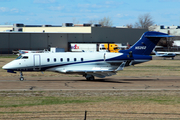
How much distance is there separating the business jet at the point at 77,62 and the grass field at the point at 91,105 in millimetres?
6497

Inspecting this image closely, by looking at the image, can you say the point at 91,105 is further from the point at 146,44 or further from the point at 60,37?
the point at 60,37

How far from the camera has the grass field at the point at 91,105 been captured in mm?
14000

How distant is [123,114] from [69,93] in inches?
297

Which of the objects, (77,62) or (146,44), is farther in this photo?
(146,44)

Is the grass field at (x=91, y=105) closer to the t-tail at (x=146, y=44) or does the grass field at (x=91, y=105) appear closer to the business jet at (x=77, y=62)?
the business jet at (x=77, y=62)

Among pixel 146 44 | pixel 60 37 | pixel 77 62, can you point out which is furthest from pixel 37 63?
pixel 60 37

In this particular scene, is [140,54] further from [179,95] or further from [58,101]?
[58,101]

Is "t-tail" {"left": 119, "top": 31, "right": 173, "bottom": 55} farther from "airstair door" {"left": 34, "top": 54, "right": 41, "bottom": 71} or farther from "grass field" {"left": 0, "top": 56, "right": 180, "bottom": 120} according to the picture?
"airstair door" {"left": 34, "top": 54, "right": 41, "bottom": 71}

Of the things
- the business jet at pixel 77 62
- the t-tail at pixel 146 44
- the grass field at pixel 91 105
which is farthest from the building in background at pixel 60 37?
the grass field at pixel 91 105

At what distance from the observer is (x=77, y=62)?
1116 inches

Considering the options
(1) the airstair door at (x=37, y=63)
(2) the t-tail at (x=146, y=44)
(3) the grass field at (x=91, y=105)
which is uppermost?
(2) the t-tail at (x=146, y=44)

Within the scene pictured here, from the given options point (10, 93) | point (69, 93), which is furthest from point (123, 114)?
point (10, 93)

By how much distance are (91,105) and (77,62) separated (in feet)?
39.1

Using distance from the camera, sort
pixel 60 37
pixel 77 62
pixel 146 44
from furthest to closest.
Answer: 1. pixel 60 37
2. pixel 146 44
3. pixel 77 62
